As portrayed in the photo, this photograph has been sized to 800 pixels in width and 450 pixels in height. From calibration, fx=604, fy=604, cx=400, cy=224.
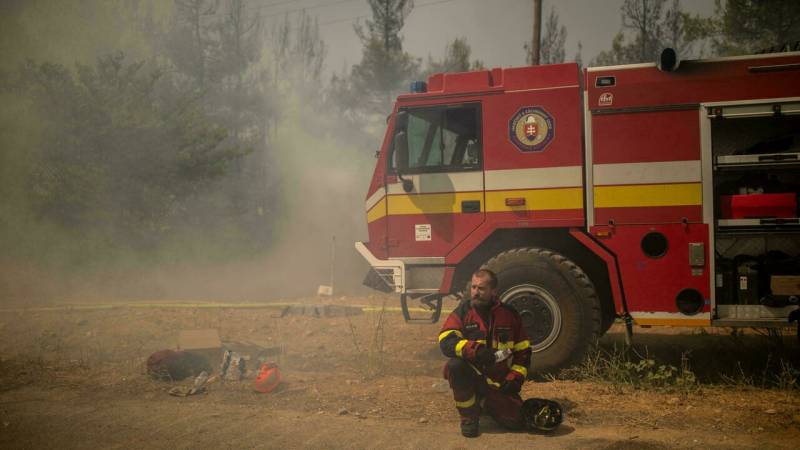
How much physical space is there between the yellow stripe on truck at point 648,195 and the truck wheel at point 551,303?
77cm

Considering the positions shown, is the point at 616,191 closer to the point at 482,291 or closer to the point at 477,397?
the point at 482,291

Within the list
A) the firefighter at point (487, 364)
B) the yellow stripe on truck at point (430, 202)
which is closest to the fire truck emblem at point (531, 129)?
the yellow stripe on truck at point (430, 202)

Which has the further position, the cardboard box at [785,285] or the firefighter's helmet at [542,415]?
the cardboard box at [785,285]

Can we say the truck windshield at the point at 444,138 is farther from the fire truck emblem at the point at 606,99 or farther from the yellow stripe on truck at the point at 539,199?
the fire truck emblem at the point at 606,99

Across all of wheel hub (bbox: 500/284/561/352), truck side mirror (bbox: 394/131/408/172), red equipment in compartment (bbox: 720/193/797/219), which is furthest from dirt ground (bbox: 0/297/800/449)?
truck side mirror (bbox: 394/131/408/172)

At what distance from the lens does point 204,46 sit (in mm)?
33938

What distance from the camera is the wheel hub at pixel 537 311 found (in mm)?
6320

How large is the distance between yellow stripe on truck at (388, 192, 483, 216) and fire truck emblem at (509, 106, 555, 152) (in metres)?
0.72

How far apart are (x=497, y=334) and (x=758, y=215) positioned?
3.15m

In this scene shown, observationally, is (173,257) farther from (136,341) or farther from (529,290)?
(529,290)

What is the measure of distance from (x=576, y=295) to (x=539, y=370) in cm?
87

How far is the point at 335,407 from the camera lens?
5703mm

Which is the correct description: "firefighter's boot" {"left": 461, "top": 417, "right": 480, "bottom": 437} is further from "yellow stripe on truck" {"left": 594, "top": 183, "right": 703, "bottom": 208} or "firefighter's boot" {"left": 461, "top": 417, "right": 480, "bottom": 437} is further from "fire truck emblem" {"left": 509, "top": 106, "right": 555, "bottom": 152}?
"fire truck emblem" {"left": 509, "top": 106, "right": 555, "bottom": 152}

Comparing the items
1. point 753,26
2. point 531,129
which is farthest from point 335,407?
point 753,26
